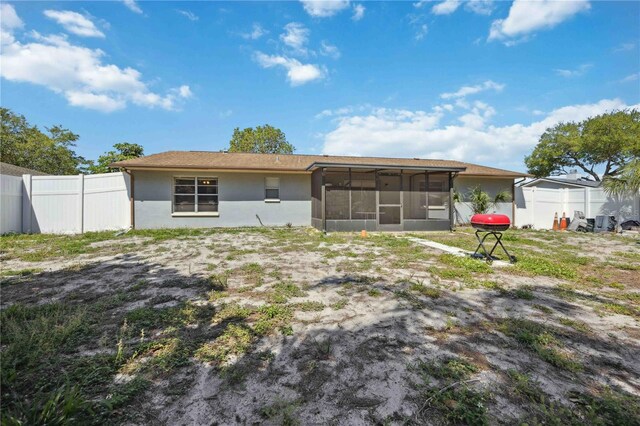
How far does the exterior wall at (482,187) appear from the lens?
14195mm

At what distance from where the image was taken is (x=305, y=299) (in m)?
3.73

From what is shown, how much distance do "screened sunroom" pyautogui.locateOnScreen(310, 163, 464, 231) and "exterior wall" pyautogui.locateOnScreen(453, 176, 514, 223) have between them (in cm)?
179

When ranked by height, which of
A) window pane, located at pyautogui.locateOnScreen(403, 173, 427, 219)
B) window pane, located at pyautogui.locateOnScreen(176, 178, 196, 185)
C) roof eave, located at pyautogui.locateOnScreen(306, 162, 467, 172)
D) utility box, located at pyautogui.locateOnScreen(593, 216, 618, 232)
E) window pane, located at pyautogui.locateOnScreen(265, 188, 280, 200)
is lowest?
utility box, located at pyautogui.locateOnScreen(593, 216, 618, 232)

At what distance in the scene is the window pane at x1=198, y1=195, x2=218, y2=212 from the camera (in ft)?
41.0

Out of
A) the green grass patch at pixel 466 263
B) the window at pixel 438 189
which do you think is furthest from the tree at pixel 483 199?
the green grass patch at pixel 466 263

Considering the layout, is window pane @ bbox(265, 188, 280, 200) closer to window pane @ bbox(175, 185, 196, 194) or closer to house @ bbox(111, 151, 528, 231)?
house @ bbox(111, 151, 528, 231)

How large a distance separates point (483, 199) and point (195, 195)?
13.7 metres

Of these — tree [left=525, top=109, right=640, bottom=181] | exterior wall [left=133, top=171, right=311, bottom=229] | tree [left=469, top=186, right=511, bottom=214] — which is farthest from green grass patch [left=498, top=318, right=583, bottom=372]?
tree [left=525, top=109, right=640, bottom=181]

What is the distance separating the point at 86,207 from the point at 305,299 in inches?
463

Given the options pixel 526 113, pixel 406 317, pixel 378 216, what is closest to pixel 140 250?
pixel 406 317

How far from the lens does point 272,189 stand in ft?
43.3

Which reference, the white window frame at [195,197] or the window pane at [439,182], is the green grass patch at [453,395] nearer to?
the window pane at [439,182]

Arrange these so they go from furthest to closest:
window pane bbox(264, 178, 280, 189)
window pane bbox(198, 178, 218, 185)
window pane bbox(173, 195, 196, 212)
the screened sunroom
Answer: window pane bbox(264, 178, 280, 189), window pane bbox(198, 178, 218, 185), window pane bbox(173, 195, 196, 212), the screened sunroom

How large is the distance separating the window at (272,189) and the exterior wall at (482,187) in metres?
9.19
